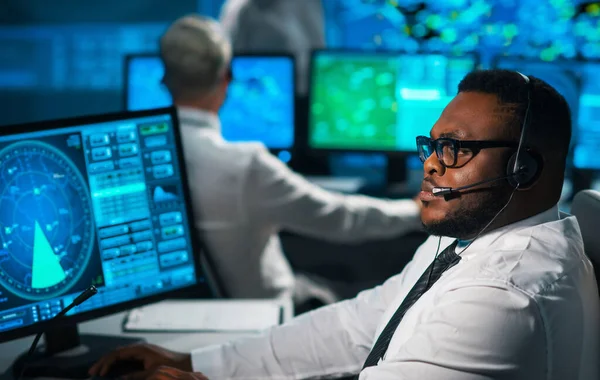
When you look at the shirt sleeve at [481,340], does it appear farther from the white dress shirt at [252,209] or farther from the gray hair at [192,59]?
the gray hair at [192,59]

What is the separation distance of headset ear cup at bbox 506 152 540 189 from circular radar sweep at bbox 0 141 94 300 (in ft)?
2.35

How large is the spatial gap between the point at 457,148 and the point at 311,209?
107cm

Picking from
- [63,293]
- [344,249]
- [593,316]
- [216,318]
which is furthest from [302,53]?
[593,316]

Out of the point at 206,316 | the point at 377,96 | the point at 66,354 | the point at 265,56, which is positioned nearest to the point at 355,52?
the point at 377,96

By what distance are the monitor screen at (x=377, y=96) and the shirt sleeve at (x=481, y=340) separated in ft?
6.52

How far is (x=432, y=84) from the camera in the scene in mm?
2959

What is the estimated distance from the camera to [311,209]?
7.07ft

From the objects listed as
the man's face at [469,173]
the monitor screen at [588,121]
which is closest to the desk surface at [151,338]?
the man's face at [469,173]

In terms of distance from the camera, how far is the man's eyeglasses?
1089 mm

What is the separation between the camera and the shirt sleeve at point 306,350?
139 centimetres

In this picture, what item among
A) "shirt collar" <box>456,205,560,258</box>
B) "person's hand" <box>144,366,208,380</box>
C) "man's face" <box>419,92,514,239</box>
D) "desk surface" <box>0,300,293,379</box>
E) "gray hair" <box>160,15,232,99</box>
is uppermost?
"gray hair" <box>160,15,232,99</box>

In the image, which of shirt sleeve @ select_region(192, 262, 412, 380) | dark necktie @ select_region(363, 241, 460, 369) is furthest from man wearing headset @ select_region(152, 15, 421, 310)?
dark necktie @ select_region(363, 241, 460, 369)

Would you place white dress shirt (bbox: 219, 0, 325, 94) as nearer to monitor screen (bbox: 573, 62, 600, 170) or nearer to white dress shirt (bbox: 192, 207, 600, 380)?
monitor screen (bbox: 573, 62, 600, 170)

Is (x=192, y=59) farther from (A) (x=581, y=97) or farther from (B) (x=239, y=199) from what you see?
(A) (x=581, y=97)
